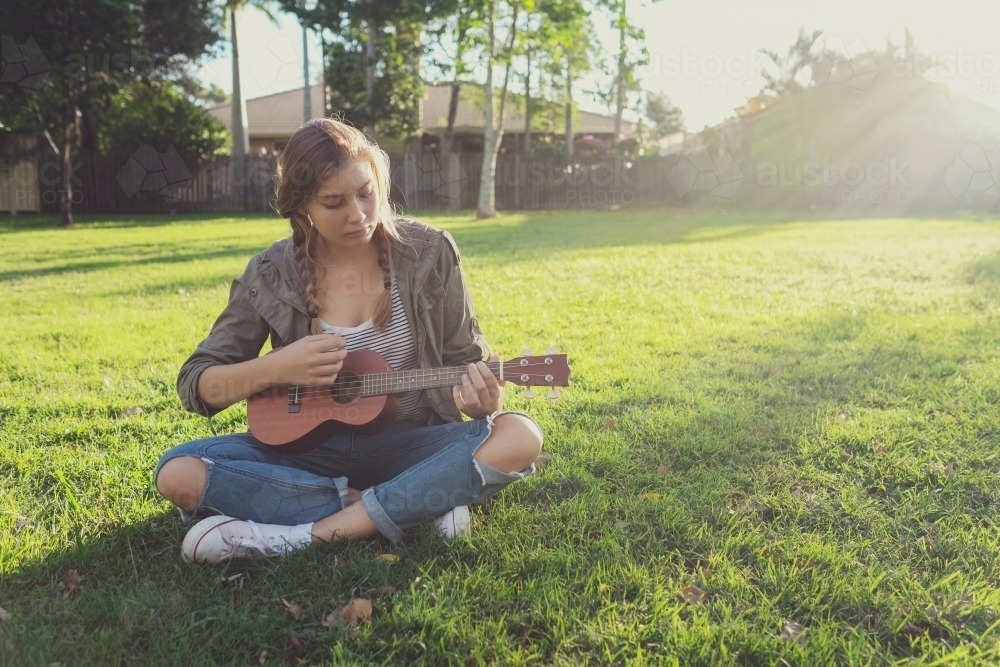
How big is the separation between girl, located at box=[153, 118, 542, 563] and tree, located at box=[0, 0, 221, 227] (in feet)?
53.5

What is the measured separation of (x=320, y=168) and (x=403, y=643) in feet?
4.90

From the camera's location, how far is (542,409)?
13.0 ft

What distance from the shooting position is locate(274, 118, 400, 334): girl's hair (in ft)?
8.32

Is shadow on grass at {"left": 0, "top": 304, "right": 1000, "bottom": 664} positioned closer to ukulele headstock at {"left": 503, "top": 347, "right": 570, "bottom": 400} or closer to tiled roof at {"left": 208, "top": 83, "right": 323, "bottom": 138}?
ukulele headstock at {"left": 503, "top": 347, "right": 570, "bottom": 400}

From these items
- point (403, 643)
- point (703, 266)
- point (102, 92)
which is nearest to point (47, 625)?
point (403, 643)

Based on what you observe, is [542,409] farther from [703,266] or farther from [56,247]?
[56,247]

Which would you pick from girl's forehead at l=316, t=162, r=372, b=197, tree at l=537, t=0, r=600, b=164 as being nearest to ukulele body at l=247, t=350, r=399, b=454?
girl's forehead at l=316, t=162, r=372, b=197

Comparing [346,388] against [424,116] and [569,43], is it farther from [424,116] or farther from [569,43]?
[424,116]

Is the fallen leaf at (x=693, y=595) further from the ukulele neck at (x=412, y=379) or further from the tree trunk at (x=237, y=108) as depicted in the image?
the tree trunk at (x=237, y=108)

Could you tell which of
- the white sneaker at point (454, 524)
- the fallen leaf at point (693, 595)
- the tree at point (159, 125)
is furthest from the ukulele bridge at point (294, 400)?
the tree at point (159, 125)

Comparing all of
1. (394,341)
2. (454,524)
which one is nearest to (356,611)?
(454,524)

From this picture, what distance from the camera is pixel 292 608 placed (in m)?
2.19

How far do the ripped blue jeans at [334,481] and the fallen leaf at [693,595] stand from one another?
0.65m

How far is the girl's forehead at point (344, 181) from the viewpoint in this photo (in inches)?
100
